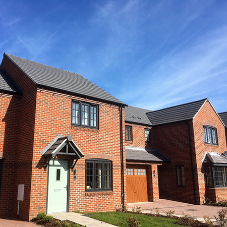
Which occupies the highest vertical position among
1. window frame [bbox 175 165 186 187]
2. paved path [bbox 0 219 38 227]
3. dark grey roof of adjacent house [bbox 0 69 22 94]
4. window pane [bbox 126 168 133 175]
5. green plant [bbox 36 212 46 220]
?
dark grey roof of adjacent house [bbox 0 69 22 94]

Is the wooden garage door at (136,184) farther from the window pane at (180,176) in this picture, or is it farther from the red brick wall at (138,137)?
the window pane at (180,176)

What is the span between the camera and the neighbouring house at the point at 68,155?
1104 cm

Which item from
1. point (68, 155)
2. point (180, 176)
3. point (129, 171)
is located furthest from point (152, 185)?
point (68, 155)

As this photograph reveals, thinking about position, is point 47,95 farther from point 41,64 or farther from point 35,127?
point 41,64

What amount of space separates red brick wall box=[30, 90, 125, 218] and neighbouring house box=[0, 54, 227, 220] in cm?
4

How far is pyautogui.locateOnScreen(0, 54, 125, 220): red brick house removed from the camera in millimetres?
10945

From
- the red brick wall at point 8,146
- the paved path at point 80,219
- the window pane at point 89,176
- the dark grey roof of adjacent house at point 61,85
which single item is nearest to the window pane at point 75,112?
the dark grey roof of adjacent house at point 61,85

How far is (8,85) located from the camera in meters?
13.0

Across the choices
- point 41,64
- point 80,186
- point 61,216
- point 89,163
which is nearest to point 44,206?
point 61,216

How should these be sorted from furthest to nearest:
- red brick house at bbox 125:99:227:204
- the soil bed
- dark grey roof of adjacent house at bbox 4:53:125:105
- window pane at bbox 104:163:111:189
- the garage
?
red brick house at bbox 125:99:227:204 < the garage < window pane at bbox 104:163:111:189 < dark grey roof of adjacent house at bbox 4:53:125:105 < the soil bed

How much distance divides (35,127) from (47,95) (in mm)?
1769

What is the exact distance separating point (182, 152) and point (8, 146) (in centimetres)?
1319

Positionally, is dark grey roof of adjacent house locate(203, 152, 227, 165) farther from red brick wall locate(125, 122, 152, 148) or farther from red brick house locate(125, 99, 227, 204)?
red brick wall locate(125, 122, 152, 148)

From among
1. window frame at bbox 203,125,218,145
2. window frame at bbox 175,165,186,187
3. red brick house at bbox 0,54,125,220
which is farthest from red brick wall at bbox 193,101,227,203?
red brick house at bbox 0,54,125,220
